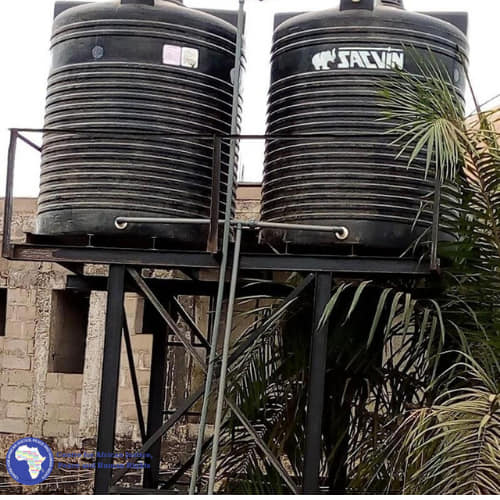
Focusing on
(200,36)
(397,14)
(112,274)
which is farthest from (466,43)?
(112,274)

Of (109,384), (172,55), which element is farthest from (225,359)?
(172,55)

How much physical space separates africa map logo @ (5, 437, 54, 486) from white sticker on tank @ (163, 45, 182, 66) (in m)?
7.00

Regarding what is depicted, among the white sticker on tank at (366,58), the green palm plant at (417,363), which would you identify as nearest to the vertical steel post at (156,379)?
the green palm plant at (417,363)

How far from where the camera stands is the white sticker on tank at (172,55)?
6.75 m

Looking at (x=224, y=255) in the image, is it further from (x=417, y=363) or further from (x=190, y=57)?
(x=417, y=363)

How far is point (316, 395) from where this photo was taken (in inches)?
247

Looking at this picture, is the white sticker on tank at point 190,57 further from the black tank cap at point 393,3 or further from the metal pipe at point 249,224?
the black tank cap at point 393,3

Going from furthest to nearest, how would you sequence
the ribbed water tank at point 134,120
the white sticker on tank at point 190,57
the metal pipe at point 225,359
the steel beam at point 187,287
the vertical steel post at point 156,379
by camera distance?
the vertical steel post at point 156,379
the steel beam at point 187,287
the white sticker on tank at point 190,57
the ribbed water tank at point 134,120
the metal pipe at point 225,359

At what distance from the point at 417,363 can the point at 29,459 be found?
7.03 m

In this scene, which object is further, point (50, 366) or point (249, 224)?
point (50, 366)

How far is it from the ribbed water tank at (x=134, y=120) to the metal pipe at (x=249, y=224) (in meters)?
0.06

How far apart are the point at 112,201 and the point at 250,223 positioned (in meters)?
0.96

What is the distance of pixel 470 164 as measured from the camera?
6672 millimetres

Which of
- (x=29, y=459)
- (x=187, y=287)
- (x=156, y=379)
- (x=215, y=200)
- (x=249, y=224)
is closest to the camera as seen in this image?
(x=249, y=224)
